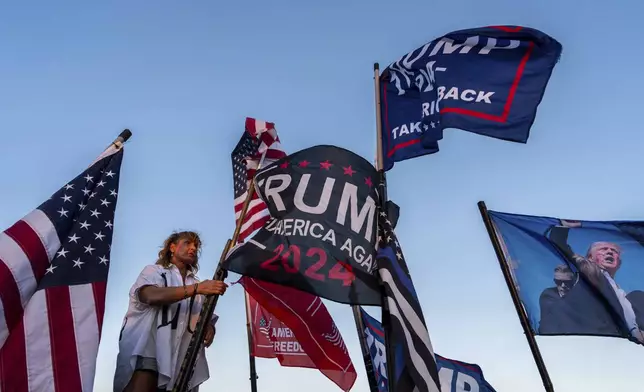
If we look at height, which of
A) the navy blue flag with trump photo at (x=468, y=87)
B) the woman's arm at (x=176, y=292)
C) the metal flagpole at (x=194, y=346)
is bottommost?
the metal flagpole at (x=194, y=346)

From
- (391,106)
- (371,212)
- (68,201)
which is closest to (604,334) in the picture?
(371,212)

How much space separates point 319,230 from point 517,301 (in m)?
2.82

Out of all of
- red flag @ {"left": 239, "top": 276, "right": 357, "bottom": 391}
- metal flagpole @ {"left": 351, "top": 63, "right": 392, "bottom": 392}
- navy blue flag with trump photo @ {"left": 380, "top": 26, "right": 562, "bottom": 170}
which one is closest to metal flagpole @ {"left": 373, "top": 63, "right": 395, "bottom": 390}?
metal flagpole @ {"left": 351, "top": 63, "right": 392, "bottom": 392}

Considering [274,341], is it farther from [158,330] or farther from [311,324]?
[158,330]

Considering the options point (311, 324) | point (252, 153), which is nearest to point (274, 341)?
point (311, 324)

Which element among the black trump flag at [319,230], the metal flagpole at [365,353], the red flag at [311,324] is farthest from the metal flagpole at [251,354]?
the black trump flag at [319,230]

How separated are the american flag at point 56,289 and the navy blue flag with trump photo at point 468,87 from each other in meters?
4.26

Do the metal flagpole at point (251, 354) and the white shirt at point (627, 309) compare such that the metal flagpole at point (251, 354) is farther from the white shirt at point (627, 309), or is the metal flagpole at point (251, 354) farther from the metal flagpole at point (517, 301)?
the white shirt at point (627, 309)

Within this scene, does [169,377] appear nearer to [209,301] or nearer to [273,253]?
[209,301]

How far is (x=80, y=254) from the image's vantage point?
7.17 metres

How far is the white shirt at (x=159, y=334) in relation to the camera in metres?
6.53

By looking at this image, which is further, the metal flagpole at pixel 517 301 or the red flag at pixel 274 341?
the red flag at pixel 274 341

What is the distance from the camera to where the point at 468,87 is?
946 cm

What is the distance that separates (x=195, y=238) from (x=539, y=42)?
5.47m
